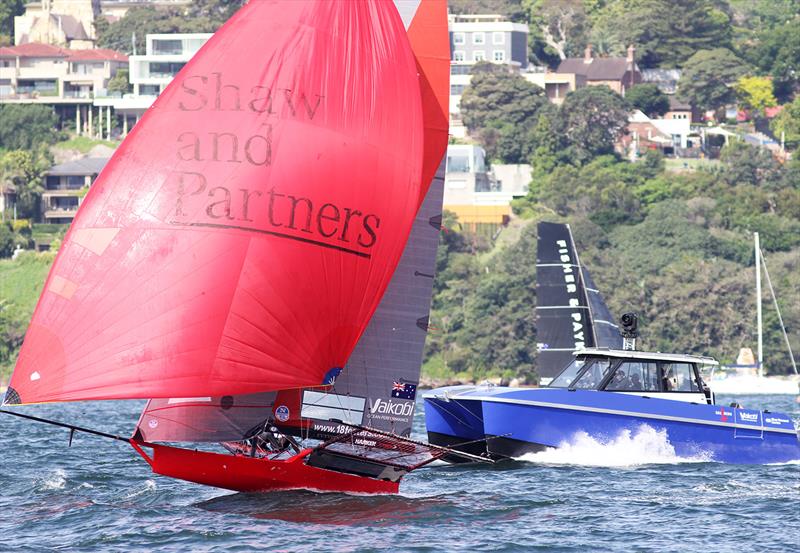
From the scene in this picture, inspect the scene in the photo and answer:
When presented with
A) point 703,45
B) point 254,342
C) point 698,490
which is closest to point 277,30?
point 254,342

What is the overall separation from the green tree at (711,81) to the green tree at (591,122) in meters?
15.3

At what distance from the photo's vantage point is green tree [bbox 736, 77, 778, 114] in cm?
14138

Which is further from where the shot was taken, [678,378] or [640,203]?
[640,203]

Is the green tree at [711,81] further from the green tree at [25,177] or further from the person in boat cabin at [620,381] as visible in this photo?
the person in boat cabin at [620,381]

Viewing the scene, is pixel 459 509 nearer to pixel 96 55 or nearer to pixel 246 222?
pixel 246 222

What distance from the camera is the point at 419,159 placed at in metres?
24.0

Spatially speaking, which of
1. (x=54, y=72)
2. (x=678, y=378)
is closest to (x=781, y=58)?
(x=54, y=72)

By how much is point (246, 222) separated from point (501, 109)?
361 feet

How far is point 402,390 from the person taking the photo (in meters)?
25.1

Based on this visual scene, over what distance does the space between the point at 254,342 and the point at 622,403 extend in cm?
941

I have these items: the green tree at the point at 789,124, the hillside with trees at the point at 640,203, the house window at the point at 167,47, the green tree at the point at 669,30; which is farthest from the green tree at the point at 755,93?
the house window at the point at 167,47

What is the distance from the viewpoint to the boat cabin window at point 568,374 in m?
31.2

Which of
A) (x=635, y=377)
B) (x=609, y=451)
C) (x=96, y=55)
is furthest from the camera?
(x=96, y=55)

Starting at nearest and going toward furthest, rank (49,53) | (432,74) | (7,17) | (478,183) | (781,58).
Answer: (432,74)
(478,183)
(49,53)
(781,58)
(7,17)
